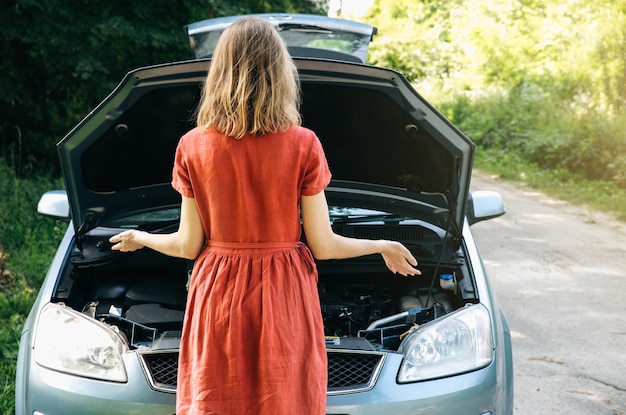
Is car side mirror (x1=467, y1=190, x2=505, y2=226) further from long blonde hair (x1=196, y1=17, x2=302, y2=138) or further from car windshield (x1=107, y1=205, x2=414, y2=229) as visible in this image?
long blonde hair (x1=196, y1=17, x2=302, y2=138)

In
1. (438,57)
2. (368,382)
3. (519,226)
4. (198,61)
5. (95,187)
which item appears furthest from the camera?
(438,57)

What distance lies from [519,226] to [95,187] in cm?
701

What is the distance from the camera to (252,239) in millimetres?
2133

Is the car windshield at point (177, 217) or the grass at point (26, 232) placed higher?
the car windshield at point (177, 217)

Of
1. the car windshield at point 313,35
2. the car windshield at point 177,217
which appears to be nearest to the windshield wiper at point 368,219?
the car windshield at point 177,217

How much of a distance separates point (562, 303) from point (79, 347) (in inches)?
173

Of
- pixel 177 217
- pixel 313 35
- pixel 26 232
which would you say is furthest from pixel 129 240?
pixel 26 232

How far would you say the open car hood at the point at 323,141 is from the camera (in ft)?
9.50

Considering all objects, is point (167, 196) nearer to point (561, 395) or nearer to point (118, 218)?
point (118, 218)

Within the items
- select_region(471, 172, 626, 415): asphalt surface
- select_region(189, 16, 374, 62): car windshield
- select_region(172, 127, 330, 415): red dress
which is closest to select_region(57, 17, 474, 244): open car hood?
select_region(172, 127, 330, 415): red dress

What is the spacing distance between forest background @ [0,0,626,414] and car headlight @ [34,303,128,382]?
105 centimetres

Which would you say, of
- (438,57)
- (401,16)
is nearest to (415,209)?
(438,57)

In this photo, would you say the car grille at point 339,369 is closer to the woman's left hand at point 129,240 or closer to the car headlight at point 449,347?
the car headlight at point 449,347

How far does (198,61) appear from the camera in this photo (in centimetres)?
278
